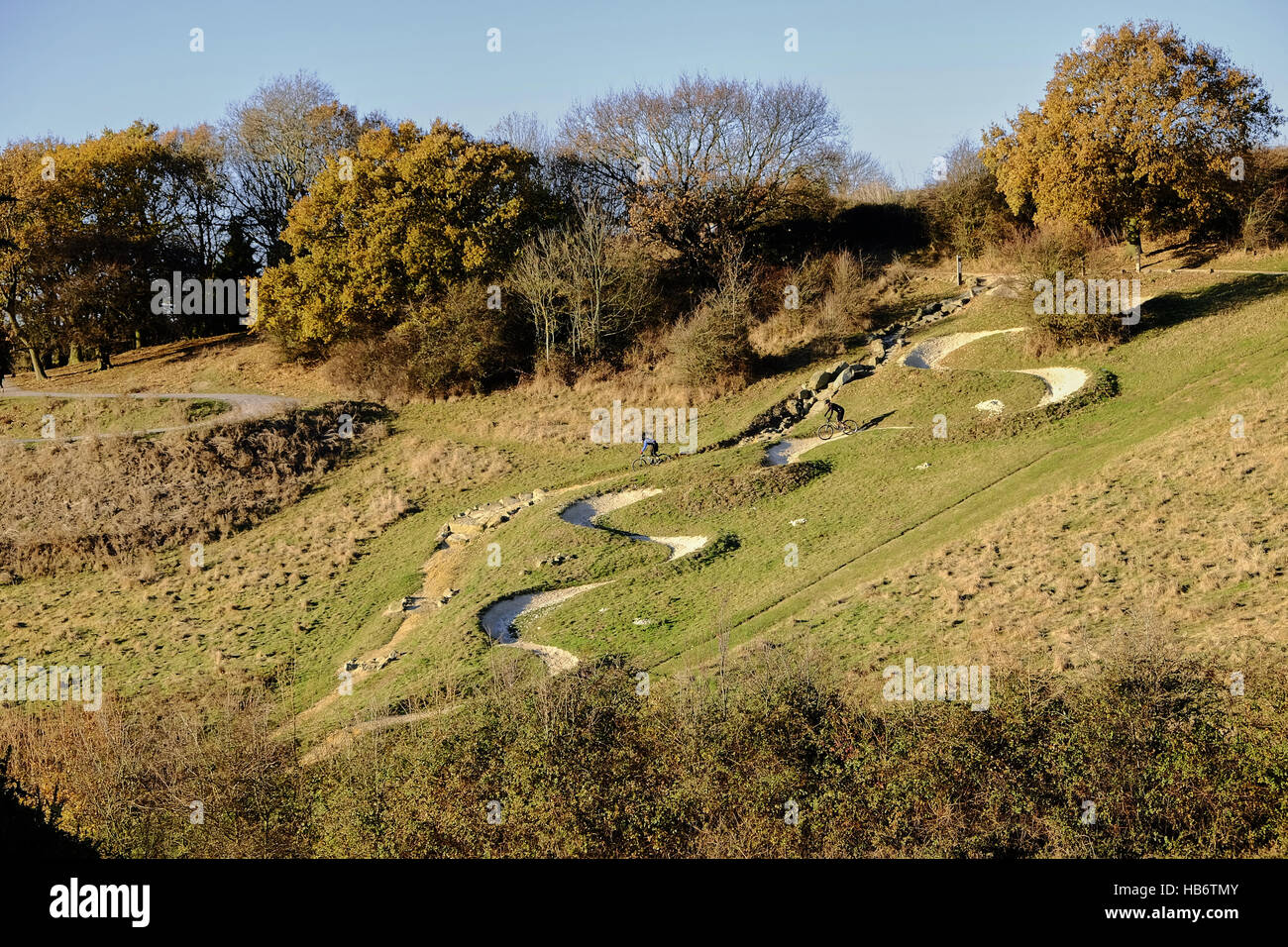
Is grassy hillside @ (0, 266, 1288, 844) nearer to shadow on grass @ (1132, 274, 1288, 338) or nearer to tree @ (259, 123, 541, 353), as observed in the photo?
shadow on grass @ (1132, 274, 1288, 338)

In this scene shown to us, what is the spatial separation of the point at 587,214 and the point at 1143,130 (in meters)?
26.7

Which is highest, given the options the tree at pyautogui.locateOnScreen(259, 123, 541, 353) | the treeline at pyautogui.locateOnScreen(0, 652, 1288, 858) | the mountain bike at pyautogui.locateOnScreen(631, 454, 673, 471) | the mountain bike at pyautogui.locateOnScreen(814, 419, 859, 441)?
the tree at pyautogui.locateOnScreen(259, 123, 541, 353)

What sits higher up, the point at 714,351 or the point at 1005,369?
the point at 714,351

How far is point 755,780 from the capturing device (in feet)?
54.0

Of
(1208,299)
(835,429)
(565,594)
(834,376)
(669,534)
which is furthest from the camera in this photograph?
(834,376)

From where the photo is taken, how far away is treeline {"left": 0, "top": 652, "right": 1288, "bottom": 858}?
14.9 meters

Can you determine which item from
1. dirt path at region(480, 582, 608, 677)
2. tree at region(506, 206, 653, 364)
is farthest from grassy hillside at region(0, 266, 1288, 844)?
tree at region(506, 206, 653, 364)

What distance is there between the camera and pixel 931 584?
2420 cm

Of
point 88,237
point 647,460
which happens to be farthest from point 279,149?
point 647,460

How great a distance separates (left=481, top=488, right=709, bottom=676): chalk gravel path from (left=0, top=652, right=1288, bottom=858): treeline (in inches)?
192

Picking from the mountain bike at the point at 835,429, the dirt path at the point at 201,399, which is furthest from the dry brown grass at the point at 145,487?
the mountain bike at the point at 835,429

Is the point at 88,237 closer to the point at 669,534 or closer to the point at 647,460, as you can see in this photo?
the point at 647,460
